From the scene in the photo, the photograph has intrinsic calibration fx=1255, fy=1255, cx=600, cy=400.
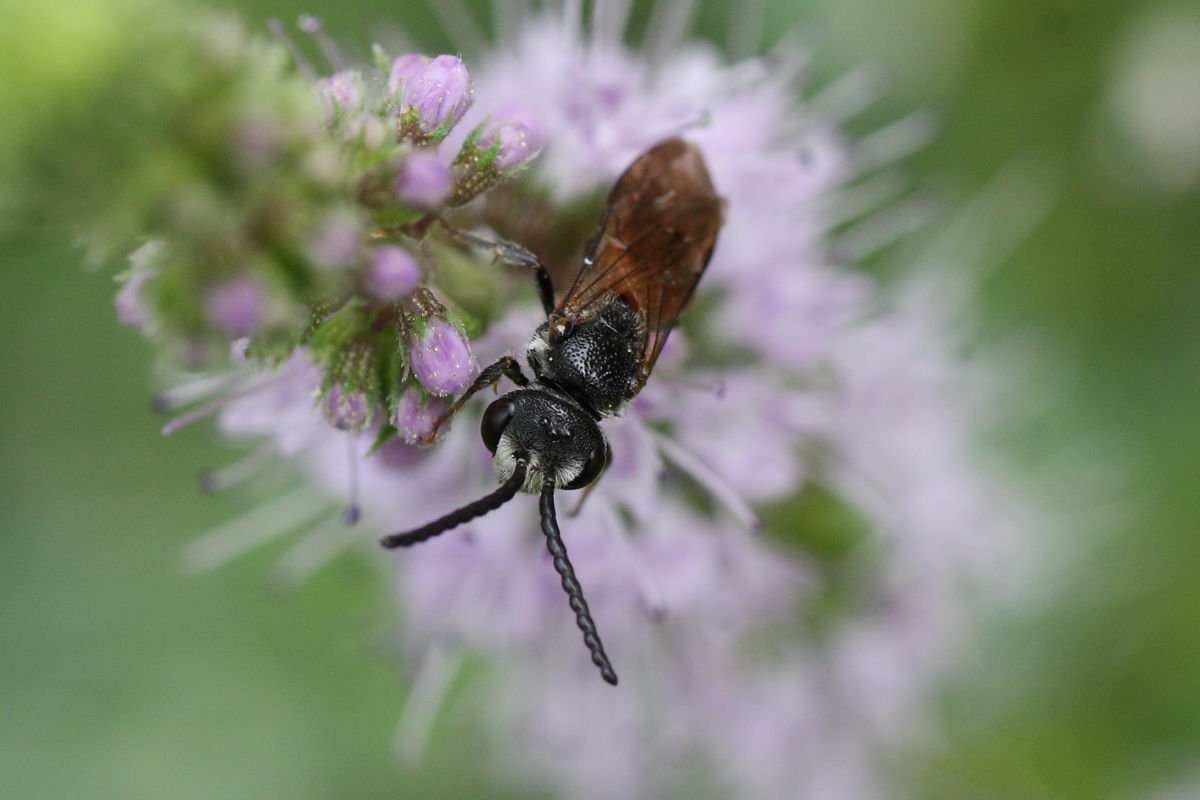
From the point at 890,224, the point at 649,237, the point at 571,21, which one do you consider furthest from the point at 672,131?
the point at 890,224

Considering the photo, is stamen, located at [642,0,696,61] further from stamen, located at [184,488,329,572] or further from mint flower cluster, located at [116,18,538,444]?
stamen, located at [184,488,329,572]

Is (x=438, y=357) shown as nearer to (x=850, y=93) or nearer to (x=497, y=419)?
(x=497, y=419)

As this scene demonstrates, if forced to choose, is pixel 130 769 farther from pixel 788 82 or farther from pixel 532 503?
pixel 788 82

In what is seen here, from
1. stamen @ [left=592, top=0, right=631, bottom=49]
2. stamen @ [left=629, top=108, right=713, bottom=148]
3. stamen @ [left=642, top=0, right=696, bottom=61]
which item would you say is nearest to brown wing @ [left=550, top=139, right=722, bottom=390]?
stamen @ [left=629, top=108, right=713, bottom=148]

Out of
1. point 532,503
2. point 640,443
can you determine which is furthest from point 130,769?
point 640,443

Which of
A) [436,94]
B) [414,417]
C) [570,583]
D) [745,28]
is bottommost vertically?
[745,28]

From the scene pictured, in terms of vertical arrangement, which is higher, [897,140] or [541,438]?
[541,438]

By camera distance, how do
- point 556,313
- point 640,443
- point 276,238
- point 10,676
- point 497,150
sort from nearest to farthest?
point 276,238 < point 497,150 < point 556,313 < point 640,443 < point 10,676
